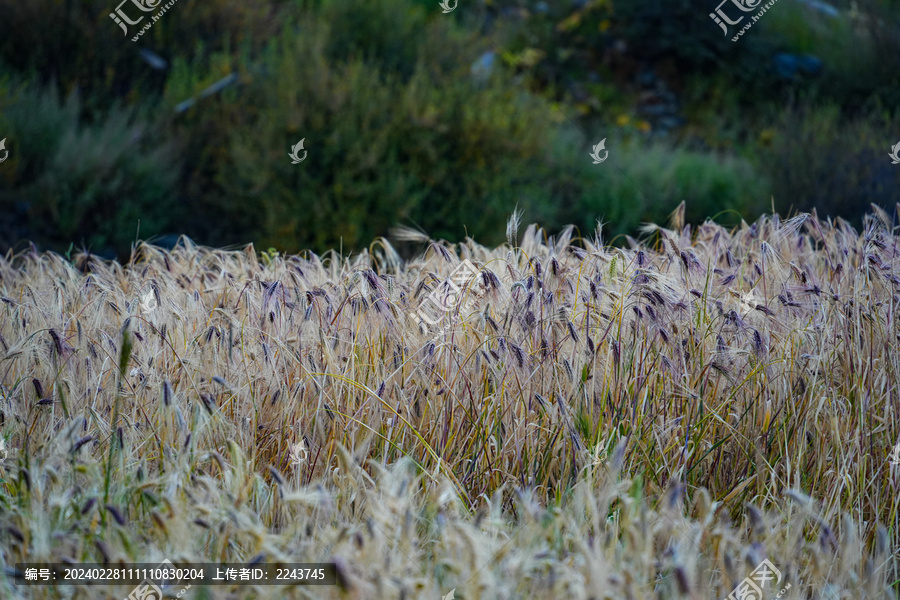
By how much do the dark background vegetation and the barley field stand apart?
2.68 meters

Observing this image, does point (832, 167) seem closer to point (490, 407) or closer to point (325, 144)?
point (325, 144)

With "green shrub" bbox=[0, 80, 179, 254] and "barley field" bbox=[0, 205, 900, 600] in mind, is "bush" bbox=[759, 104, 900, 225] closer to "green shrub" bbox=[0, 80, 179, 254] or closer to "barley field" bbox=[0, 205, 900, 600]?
"barley field" bbox=[0, 205, 900, 600]

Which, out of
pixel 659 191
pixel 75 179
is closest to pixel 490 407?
pixel 75 179

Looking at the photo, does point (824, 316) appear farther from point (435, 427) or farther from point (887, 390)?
point (435, 427)

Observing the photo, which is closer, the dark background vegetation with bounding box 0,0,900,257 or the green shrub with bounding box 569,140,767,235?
the dark background vegetation with bounding box 0,0,900,257

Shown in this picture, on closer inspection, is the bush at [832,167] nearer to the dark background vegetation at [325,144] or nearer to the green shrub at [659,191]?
the dark background vegetation at [325,144]

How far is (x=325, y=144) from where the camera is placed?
21.5 feet

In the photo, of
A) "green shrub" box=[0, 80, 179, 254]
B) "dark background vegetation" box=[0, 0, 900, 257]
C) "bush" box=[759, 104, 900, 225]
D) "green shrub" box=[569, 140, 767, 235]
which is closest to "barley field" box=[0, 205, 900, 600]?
"dark background vegetation" box=[0, 0, 900, 257]

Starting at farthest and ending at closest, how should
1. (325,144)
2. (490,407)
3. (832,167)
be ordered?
(832,167)
(325,144)
(490,407)

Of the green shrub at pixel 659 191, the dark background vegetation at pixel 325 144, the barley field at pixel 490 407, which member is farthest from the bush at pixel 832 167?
the barley field at pixel 490 407

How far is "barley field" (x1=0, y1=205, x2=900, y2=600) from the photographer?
1941 millimetres

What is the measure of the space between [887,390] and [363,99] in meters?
5.14

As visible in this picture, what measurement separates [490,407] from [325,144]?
458cm

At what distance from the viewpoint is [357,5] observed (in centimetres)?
770
